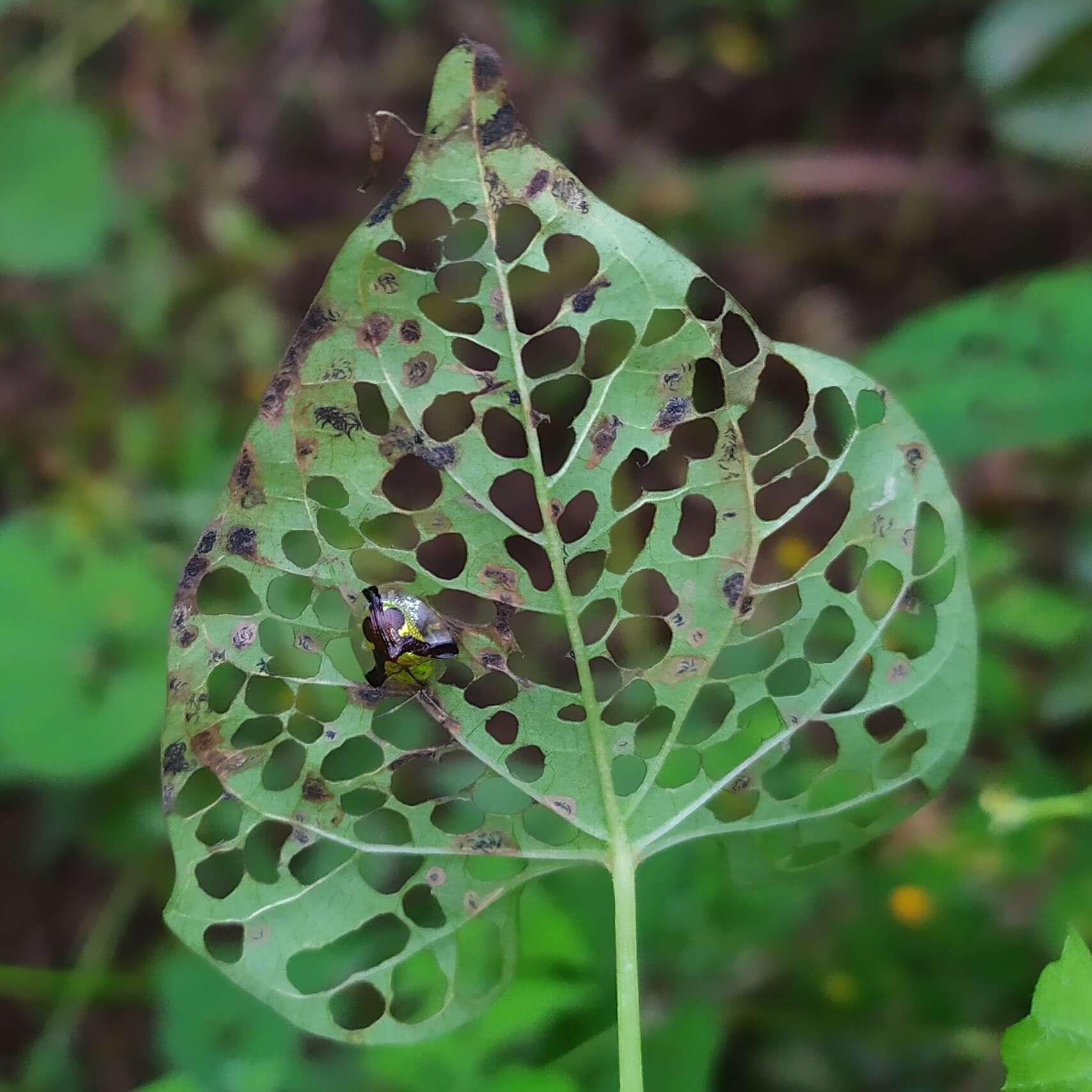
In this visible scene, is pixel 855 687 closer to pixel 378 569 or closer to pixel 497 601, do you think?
pixel 497 601

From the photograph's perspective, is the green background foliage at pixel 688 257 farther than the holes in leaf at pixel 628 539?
No

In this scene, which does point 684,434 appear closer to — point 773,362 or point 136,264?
point 773,362

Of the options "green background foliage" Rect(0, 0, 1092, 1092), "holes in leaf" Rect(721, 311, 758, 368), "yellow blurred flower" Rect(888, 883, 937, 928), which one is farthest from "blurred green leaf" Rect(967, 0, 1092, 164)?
"yellow blurred flower" Rect(888, 883, 937, 928)

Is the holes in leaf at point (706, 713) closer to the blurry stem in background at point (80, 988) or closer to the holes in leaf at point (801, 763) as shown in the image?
the holes in leaf at point (801, 763)

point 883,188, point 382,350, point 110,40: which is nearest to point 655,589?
point 883,188

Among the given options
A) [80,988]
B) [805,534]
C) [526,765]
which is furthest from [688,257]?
[80,988]

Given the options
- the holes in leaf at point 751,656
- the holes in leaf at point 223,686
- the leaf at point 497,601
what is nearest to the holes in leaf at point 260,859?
the leaf at point 497,601
